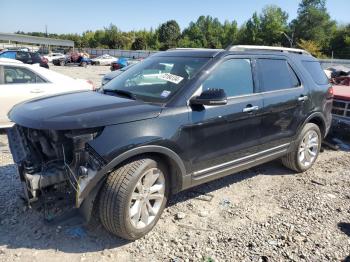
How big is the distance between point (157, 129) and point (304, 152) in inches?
119

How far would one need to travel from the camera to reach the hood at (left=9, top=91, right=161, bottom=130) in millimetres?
3064

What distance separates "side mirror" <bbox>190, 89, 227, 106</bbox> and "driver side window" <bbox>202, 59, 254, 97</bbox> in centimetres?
23

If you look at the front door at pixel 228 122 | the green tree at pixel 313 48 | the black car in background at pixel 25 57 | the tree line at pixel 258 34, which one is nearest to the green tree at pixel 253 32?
the tree line at pixel 258 34

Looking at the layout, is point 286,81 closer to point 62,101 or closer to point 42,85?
point 62,101

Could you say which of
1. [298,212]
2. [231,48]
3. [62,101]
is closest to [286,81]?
[231,48]

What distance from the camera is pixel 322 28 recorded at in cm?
7712

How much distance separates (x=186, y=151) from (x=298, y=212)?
164 cm

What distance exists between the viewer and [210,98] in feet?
Answer: 11.6

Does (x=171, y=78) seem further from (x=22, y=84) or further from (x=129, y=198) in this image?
(x=22, y=84)

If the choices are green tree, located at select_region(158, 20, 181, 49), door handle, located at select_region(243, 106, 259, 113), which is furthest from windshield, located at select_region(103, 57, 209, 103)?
green tree, located at select_region(158, 20, 181, 49)

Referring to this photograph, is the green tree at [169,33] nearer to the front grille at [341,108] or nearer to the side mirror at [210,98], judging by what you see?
the front grille at [341,108]

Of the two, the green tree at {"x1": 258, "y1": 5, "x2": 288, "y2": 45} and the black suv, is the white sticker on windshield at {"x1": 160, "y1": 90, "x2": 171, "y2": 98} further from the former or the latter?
the green tree at {"x1": 258, "y1": 5, "x2": 288, "y2": 45}

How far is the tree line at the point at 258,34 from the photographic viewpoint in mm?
72062

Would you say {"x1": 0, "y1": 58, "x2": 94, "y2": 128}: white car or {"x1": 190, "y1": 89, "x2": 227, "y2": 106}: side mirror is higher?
{"x1": 190, "y1": 89, "x2": 227, "y2": 106}: side mirror
